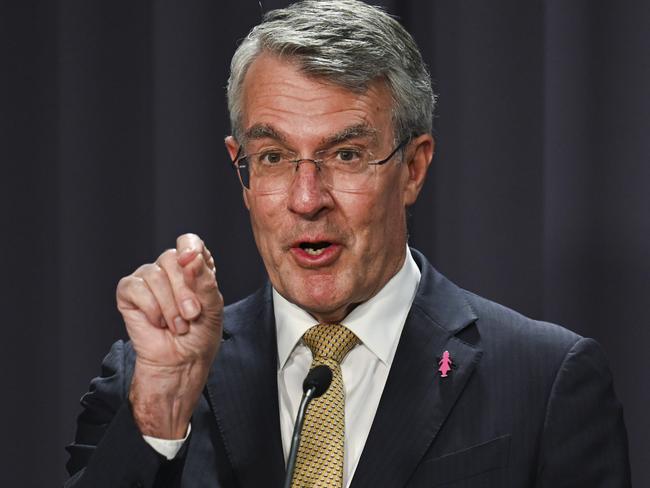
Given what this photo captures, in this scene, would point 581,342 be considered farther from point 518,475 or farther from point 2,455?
point 2,455

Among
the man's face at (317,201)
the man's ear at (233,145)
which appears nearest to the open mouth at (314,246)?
the man's face at (317,201)

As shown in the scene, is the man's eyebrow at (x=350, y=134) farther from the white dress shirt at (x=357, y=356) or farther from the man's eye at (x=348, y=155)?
the white dress shirt at (x=357, y=356)

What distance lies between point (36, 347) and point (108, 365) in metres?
0.80

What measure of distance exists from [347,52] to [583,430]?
731mm

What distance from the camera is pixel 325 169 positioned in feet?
6.33

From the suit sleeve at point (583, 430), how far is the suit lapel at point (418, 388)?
158 millimetres

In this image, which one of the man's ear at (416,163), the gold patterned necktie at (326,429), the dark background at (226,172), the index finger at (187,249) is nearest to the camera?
the index finger at (187,249)

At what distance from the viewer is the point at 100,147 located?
2797 millimetres

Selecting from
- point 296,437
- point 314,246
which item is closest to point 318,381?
point 296,437

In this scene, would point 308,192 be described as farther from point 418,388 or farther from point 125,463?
point 125,463

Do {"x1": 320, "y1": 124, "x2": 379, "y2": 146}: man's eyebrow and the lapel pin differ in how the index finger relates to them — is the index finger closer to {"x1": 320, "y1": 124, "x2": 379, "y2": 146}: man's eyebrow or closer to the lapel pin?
{"x1": 320, "y1": 124, "x2": 379, "y2": 146}: man's eyebrow

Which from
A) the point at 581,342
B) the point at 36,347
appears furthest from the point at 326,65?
the point at 36,347

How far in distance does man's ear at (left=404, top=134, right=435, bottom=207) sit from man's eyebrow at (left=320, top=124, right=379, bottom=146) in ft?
0.46

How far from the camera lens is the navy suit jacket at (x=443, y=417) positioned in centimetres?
188
